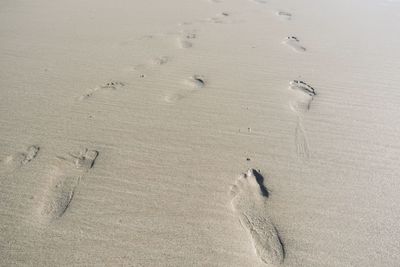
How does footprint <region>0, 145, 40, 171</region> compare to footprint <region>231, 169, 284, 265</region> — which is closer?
footprint <region>231, 169, 284, 265</region>

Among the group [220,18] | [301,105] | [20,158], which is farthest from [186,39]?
[20,158]

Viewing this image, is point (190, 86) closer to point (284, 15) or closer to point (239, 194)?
point (239, 194)

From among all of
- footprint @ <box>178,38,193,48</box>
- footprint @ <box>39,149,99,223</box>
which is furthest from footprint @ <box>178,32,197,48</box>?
footprint @ <box>39,149,99,223</box>

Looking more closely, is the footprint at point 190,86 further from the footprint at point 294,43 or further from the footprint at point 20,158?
the footprint at point 294,43

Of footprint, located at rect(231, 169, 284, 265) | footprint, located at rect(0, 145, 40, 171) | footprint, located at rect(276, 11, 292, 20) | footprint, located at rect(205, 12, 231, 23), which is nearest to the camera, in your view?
footprint, located at rect(231, 169, 284, 265)

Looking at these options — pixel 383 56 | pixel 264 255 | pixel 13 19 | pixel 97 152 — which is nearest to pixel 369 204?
pixel 264 255

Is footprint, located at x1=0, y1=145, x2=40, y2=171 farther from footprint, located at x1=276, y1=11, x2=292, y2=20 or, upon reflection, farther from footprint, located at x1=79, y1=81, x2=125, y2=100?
footprint, located at x1=276, y1=11, x2=292, y2=20

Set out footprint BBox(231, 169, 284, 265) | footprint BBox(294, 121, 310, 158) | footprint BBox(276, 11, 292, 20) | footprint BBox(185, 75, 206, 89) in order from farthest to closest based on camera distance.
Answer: footprint BBox(276, 11, 292, 20), footprint BBox(185, 75, 206, 89), footprint BBox(294, 121, 310, 158), footprint BBox(231, 169, 284, 265)
